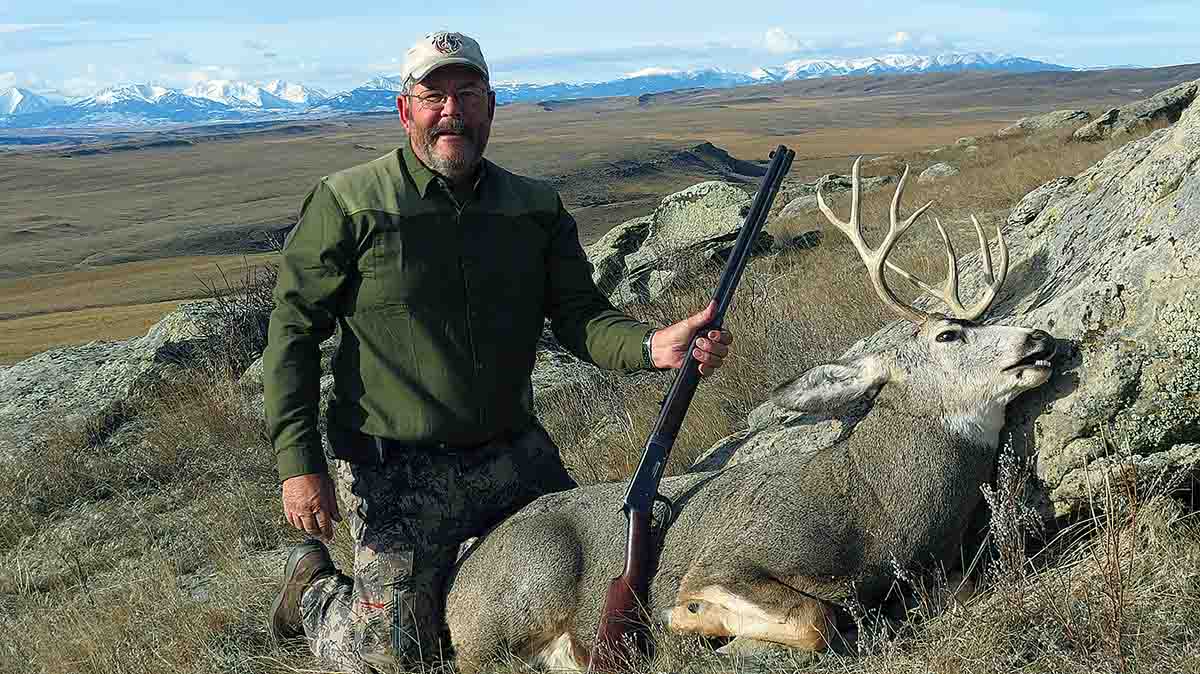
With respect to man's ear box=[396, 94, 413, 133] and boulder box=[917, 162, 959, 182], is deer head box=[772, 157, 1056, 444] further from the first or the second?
boulder box=[917, 162, 959, 182]

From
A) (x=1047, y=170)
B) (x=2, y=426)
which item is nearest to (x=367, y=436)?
(x=2, y=426)

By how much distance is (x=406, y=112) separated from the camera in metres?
4.66

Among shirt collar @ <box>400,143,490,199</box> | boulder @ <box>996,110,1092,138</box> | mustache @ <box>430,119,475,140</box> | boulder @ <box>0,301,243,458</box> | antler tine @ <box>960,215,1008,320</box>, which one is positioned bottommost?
boulder @ <box>0,301,243,458</box>

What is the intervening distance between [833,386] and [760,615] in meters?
0.98

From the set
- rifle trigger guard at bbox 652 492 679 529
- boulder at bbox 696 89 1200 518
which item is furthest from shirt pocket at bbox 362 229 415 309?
boulder at bbox 696 89 1200 518

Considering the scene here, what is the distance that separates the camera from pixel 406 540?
455 cm

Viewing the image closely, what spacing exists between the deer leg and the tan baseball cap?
2.29 metres

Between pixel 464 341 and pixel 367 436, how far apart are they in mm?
587

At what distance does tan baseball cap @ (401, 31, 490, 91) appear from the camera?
443 centimetres

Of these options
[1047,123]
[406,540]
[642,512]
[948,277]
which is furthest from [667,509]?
[1047,123]

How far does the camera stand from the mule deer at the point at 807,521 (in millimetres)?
3797

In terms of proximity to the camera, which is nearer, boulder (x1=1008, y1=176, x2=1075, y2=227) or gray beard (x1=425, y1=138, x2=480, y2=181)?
gray beard (x1=425, y1=138, x2=480, y2=181)

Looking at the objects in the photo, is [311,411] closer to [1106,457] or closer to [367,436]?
[367,436]

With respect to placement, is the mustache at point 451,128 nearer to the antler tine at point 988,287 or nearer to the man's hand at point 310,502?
the man's hand at point 310,502
